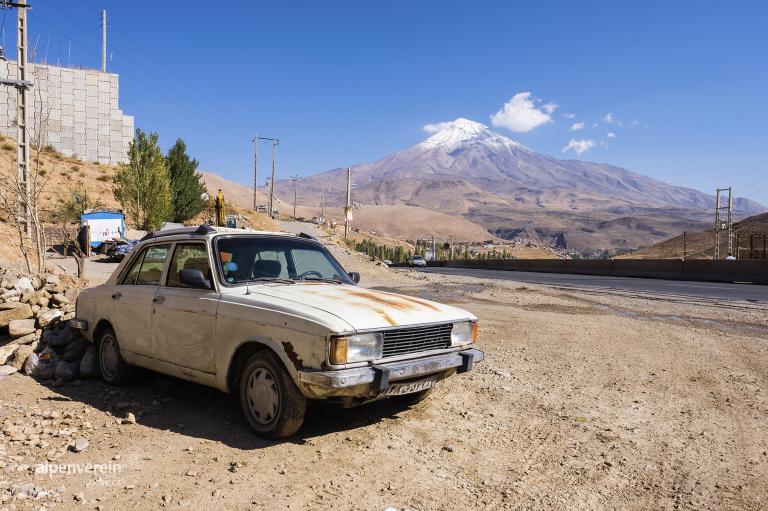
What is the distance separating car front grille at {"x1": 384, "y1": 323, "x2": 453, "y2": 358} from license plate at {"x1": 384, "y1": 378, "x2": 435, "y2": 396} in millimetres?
237

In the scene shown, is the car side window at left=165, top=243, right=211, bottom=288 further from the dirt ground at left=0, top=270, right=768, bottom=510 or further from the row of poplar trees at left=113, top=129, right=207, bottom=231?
the row of poplar trees at left=113, top=129, right=207, bottom=231

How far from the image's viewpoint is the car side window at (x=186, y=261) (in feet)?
17.5

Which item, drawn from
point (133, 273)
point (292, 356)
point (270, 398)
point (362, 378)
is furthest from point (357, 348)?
point (133, 273)

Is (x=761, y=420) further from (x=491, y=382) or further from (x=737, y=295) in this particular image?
(x=737, y=295)

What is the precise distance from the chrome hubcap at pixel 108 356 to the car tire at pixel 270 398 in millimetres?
2226

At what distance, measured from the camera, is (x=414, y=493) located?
3.67m

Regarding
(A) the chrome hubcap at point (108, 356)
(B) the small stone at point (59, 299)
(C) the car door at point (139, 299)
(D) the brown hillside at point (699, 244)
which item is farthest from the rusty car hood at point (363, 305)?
(D) the brown hillside at point (699, 244)

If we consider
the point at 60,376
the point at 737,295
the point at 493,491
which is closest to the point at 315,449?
the point at 493,491

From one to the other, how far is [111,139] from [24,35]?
5002 cm

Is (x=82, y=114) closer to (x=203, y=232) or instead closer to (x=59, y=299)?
(x=59, y=299)

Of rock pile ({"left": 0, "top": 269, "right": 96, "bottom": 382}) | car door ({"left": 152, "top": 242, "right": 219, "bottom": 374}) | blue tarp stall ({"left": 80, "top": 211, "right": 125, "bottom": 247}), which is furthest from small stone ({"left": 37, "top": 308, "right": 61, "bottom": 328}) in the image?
blue tarp stall ({"left": 80, "top": 211, "right": 125, "bottom": 247})

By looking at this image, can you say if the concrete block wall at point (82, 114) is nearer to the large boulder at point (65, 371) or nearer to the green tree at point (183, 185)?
the green tree at point (183, 185)

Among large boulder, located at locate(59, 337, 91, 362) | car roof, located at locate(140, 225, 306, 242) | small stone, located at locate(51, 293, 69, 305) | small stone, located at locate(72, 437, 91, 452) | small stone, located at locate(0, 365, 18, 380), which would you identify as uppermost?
car roof, located at locate(140, 225, 306, 242)

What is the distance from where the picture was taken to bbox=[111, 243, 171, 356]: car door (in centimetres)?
565
